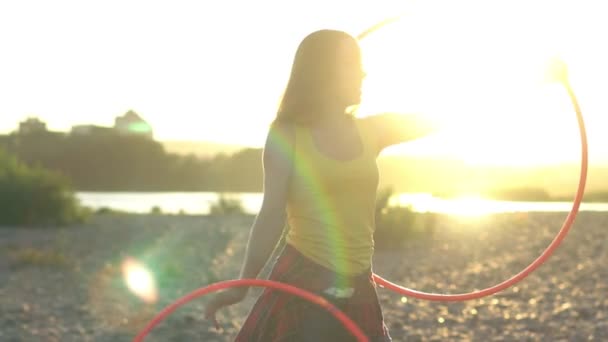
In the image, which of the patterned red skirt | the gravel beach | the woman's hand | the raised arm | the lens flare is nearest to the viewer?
the woman's hand

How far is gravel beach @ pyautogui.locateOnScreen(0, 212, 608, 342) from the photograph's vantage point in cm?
725

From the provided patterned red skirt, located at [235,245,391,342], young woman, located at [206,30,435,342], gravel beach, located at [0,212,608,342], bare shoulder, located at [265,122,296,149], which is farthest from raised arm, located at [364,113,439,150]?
gravel beach, located at [0,212,608,342]

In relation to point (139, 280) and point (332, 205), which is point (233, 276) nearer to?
point (139, 280)

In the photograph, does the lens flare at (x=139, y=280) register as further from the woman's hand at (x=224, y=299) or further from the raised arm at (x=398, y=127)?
the woman's hand at (x=224, y=299)

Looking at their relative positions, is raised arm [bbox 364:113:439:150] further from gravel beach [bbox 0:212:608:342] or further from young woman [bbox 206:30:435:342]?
gravel beach [bbox 0:212:608:342]

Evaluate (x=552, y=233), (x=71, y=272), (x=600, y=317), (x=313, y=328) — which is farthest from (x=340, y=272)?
(x=552, y=233)

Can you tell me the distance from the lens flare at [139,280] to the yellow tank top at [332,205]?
248 inches

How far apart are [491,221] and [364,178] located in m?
17.4

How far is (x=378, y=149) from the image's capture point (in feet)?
9.82

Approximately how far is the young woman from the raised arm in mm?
83

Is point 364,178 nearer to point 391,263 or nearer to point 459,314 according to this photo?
point 459,314

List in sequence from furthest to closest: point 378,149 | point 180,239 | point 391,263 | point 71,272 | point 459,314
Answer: point 180,239 → point 391,263 → point 71,272 → point 459,314 → point 378,149

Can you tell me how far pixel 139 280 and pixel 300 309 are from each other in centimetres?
768

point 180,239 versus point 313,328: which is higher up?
point 313,328
